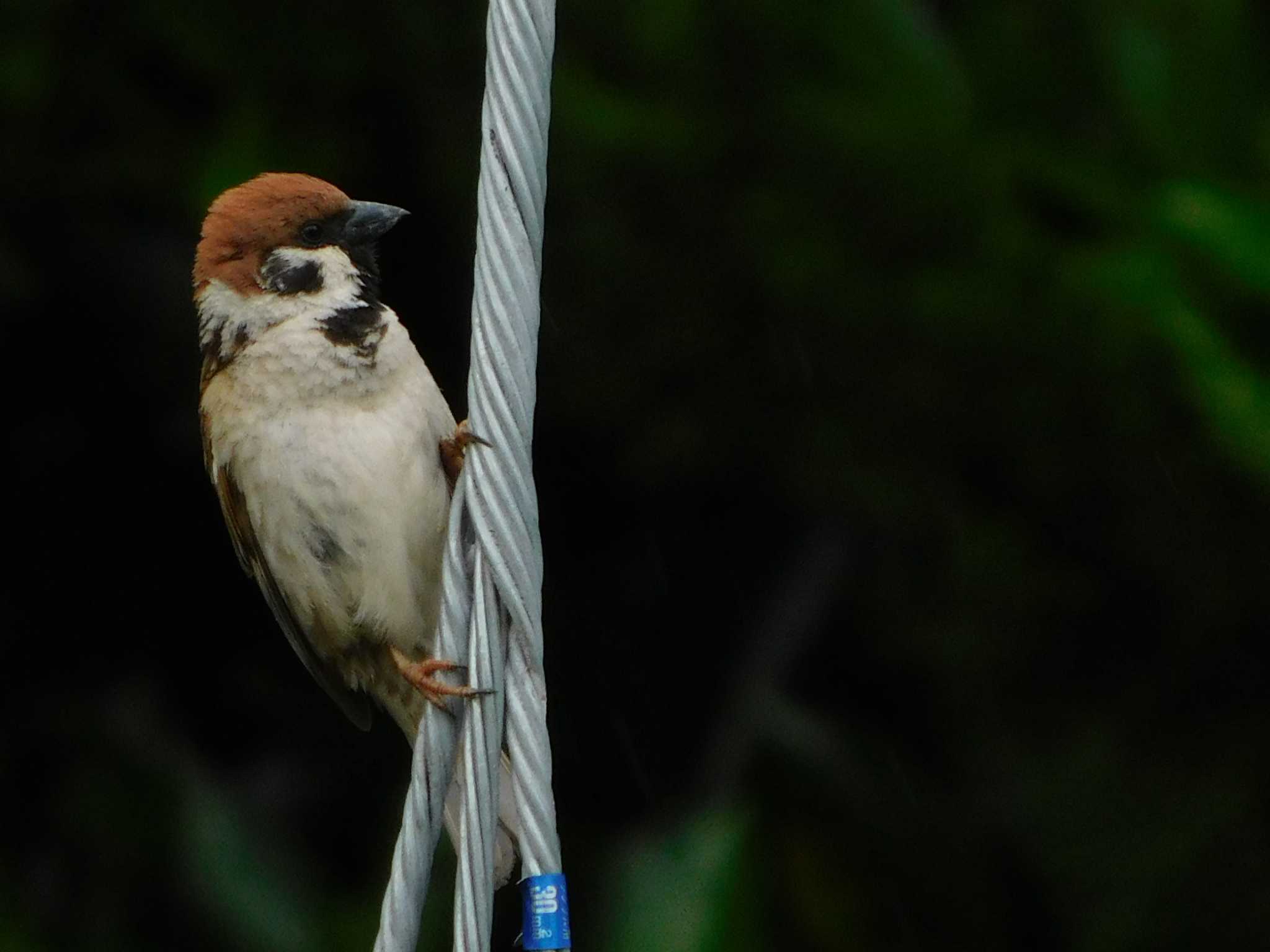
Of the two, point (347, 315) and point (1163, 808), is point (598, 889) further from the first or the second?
point (347, 315)

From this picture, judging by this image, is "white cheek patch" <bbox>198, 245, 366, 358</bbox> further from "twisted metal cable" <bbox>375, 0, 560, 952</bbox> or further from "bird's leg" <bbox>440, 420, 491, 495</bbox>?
"twisted metal cable" <bbox>375, 0, 560, 952</bbox>

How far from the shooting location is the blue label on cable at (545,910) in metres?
1.07

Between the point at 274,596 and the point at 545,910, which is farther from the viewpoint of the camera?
A: the point at 274,596

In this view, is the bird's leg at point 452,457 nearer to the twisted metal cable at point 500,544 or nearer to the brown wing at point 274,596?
the brown wing at point 274,596

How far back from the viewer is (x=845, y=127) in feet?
7.80

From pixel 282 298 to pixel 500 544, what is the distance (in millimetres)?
1038

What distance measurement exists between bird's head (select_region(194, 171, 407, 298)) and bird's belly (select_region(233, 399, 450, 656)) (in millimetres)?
248

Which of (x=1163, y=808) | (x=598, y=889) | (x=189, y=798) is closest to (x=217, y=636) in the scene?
(x=189, y=798)

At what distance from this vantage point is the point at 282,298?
2.02m

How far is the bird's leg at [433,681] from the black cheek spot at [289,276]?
1.54 feet

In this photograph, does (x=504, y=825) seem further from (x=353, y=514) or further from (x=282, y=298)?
(x=282, y=298)

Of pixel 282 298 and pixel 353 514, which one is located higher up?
pixel 282 298

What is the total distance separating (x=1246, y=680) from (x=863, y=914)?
0.69 m

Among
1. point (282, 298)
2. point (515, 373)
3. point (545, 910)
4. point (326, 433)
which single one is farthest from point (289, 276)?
point (545, 910)
